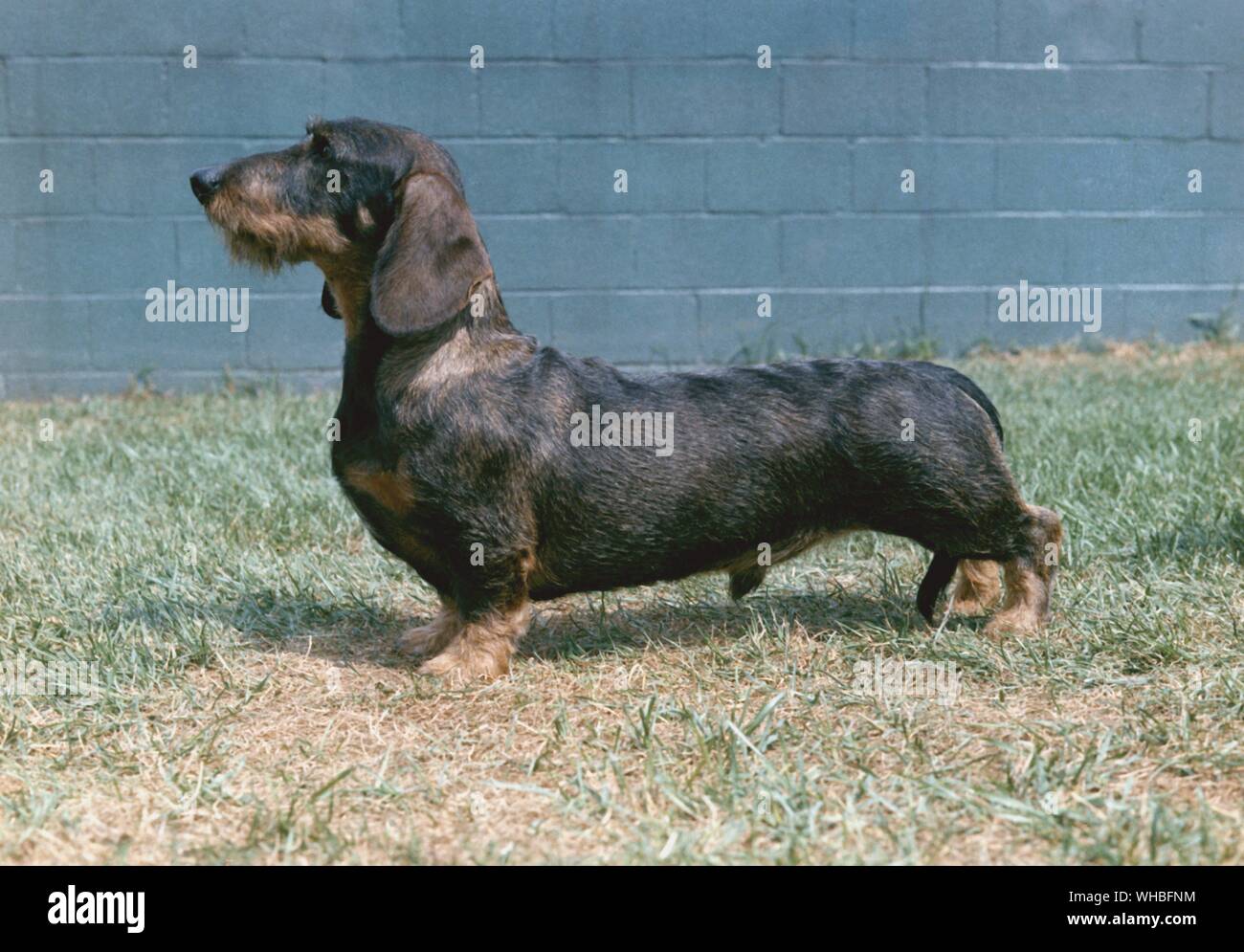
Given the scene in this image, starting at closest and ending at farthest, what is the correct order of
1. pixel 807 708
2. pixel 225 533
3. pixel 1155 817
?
pixel 1155 817, pixel 807 708, pixel 225 533

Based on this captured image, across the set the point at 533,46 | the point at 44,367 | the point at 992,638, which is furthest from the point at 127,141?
the point at 992,638

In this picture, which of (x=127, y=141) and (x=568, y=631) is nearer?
(x=568, y=631)

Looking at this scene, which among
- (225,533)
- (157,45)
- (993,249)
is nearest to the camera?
(225,533)

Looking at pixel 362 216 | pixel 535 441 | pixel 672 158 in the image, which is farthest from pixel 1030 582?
pixel 672 158

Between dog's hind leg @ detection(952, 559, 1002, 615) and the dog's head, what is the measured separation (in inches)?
67.6

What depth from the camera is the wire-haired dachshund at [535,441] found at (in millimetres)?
3559

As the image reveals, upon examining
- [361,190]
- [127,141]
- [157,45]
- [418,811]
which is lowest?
[418,811]

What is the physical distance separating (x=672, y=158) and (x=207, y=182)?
16.5ft

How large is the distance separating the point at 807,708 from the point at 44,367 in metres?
6.40

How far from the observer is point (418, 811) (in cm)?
278

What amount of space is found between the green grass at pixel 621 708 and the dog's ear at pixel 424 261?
3.20 ft

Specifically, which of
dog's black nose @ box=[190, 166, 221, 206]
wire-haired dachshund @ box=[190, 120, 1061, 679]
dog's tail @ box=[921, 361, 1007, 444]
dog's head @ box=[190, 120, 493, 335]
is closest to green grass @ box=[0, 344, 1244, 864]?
wire-haired dachshund @ box=[190, 120, 1061, 679]

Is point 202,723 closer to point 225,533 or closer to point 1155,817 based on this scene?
point 225,533

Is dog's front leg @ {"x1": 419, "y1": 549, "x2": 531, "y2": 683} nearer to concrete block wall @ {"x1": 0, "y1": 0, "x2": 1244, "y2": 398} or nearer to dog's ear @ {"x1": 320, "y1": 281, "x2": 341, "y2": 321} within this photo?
dog's ear @ {"x1": 320, "y1": 281, "x2": 341, "y2": 321}
